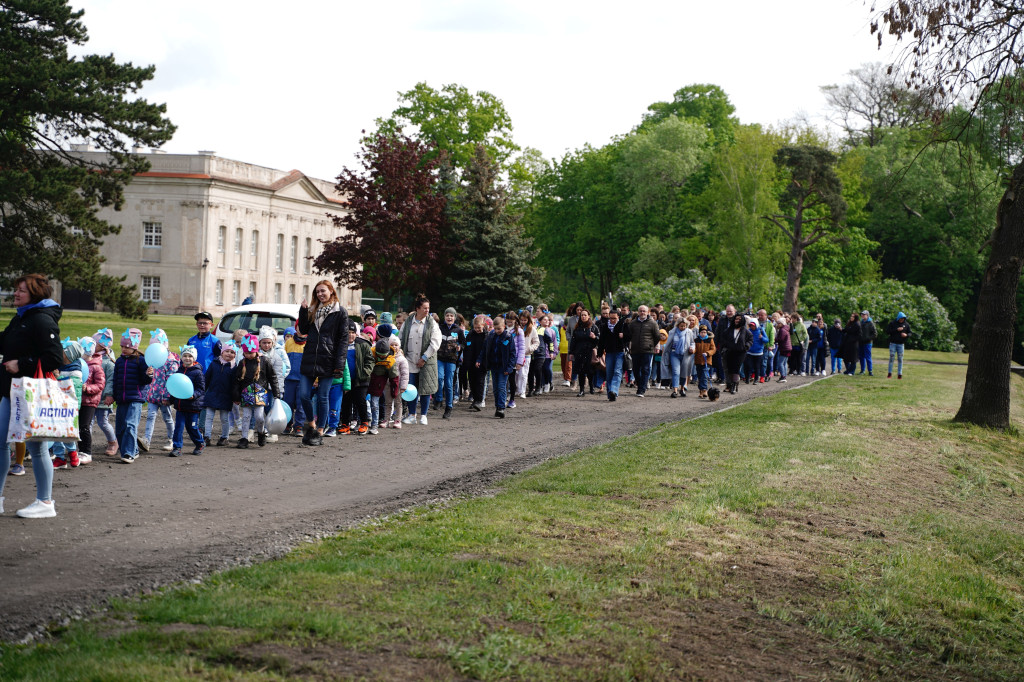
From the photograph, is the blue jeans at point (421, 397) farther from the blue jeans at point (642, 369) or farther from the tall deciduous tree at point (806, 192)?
the tall deciduous tree at point (806, 192)

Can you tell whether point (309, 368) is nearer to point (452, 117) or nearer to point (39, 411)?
point (39, 411)

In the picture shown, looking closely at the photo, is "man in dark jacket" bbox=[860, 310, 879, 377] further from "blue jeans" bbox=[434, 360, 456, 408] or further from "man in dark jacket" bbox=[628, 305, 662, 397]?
"blue jeans" bbox=[434, 360, 456, 408]

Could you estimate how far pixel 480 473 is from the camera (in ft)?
38.8

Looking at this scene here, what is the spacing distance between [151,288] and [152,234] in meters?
4.41

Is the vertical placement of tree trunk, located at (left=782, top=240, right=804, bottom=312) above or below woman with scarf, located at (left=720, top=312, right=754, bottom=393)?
above

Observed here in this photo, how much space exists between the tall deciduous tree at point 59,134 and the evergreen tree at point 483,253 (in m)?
12.7

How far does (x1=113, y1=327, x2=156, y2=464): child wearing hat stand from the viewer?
11906mm

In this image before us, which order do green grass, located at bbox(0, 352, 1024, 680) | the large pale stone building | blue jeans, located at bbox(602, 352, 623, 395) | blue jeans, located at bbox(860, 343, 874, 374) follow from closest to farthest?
green grass, located at bbox(0, 352, 1024, 680) < blue jeans, located at bbox(602, 352, 623, 395) < blue jeans, located at bbox(860, 343, 874, 374) < the large pale stone building

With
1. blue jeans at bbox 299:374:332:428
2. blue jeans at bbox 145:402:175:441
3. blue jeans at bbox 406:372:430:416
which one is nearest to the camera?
blue jeans at bbox 145:402:175:441

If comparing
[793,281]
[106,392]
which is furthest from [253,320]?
[793,281]

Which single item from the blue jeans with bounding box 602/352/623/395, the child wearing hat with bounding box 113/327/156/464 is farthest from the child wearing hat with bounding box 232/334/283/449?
the blue jeans with bounding box 602/352/623/395

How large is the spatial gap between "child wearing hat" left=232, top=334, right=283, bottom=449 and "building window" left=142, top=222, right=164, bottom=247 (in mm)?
73525

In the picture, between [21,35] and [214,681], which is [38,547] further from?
[21,35]

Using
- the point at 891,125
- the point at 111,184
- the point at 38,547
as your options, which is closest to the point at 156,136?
the point at 111,184
